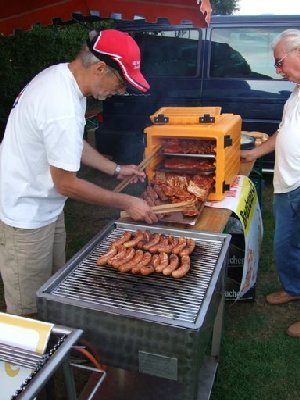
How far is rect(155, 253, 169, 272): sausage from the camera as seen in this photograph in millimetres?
2153

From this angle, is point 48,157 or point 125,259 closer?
point 48,157

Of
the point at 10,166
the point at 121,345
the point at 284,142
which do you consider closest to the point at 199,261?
the point at 121,345

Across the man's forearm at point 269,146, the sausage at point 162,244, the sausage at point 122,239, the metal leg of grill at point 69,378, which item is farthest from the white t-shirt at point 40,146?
the man's forearm at point 269,146

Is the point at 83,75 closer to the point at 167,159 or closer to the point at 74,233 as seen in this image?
the point at 167,159

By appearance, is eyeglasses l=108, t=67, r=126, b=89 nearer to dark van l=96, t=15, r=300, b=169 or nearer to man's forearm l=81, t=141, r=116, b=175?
man's forearm l=81, t=141, r=116, b=175

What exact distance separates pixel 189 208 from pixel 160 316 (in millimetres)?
1042

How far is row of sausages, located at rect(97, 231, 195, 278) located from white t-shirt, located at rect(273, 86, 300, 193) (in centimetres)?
119

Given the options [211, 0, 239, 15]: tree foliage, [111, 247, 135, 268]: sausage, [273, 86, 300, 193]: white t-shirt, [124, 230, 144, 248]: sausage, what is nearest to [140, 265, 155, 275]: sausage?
[111, 247, 135, 268]: sausage

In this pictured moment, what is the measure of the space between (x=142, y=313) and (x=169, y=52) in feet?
17.3

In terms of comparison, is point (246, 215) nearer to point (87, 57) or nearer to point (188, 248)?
point (188, 248)

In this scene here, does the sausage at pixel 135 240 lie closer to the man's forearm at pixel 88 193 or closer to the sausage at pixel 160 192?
the man's forearm at pixel 88 193

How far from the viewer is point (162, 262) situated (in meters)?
2.21

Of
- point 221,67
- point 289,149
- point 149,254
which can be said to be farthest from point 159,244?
point 221,67

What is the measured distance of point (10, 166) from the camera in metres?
2.27
